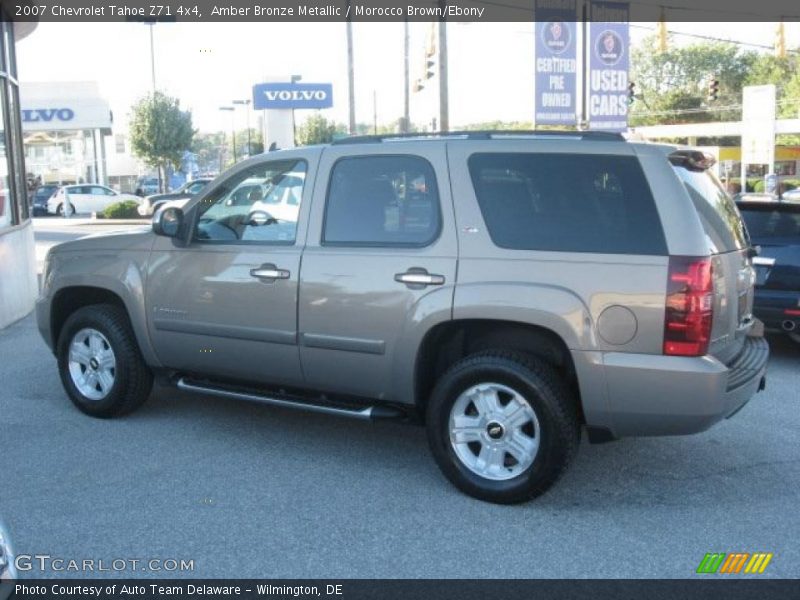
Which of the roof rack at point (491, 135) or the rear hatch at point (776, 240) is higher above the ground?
the roof rack at point (491, 135)

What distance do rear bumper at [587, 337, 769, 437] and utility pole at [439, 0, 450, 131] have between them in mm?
15738

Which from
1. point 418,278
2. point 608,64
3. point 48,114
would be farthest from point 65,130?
point 418,278

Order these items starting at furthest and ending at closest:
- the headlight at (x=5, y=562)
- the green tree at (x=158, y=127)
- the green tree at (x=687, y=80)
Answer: the green tree at (x=687, y=80) < the green tree at (x=158, y=127) < the headlight at (x=5, y=562)

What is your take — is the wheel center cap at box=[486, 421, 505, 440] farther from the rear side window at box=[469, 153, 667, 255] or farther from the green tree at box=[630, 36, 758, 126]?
the green tree at box=[630, 36, 758, 126]

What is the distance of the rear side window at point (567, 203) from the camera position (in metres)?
4.60

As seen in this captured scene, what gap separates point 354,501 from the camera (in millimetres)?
4910

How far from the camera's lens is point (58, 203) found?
131 ft

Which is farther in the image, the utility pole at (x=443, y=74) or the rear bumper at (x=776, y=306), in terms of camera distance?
the utility pole at (x=443, y=74)

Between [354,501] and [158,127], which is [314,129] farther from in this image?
[354,501]

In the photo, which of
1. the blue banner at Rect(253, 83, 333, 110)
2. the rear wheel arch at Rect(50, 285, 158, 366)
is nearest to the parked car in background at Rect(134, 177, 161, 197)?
the blue banner at Rect(253, 83, 333, 110)

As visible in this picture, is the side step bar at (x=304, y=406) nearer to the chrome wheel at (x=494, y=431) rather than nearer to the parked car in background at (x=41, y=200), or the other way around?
the chrome wheel at (x=494, y=431)

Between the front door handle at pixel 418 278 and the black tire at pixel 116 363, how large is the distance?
2.29m

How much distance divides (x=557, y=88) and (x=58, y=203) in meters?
27.0

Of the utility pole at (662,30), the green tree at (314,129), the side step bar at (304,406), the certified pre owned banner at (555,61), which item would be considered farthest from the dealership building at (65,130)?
the side step bar at (304,406)
